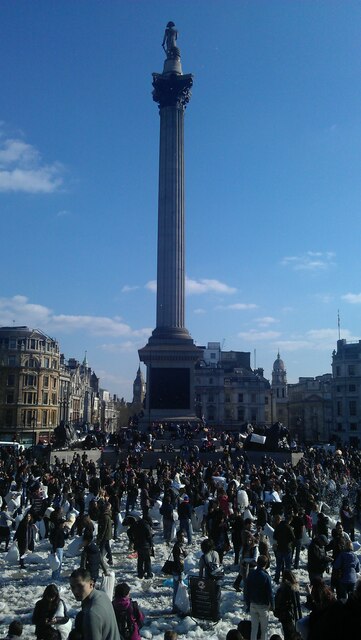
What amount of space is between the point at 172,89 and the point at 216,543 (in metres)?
62.2

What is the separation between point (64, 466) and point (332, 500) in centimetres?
1433

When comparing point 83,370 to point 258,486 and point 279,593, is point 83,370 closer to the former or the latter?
point 258,486

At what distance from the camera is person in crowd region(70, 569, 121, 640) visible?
548 cm

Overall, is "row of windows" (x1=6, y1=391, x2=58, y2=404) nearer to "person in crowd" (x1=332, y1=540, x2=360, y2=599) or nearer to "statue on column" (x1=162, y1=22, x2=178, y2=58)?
"statue on column" (x1=162, y1=22, x2=178, y2=58)

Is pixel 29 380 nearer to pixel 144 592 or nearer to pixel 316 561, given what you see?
pixel 144 592

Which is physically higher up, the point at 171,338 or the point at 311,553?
the point at 171,338

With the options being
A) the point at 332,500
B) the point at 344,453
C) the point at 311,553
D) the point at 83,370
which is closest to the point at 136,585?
the point at 311,553

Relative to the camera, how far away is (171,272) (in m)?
61.6

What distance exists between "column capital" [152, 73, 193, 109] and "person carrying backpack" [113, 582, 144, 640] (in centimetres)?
6554

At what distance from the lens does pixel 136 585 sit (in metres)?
13.8

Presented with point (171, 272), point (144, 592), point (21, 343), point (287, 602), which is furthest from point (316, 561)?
point (21, 343)

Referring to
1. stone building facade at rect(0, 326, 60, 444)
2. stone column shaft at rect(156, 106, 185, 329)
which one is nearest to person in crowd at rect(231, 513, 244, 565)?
stone column shaft at rect(156, 106, 185, 329)

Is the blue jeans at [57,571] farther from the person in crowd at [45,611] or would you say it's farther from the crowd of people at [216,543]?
the person in crowd at [45,611]

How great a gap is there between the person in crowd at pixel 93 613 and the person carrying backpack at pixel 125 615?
2641 mm
